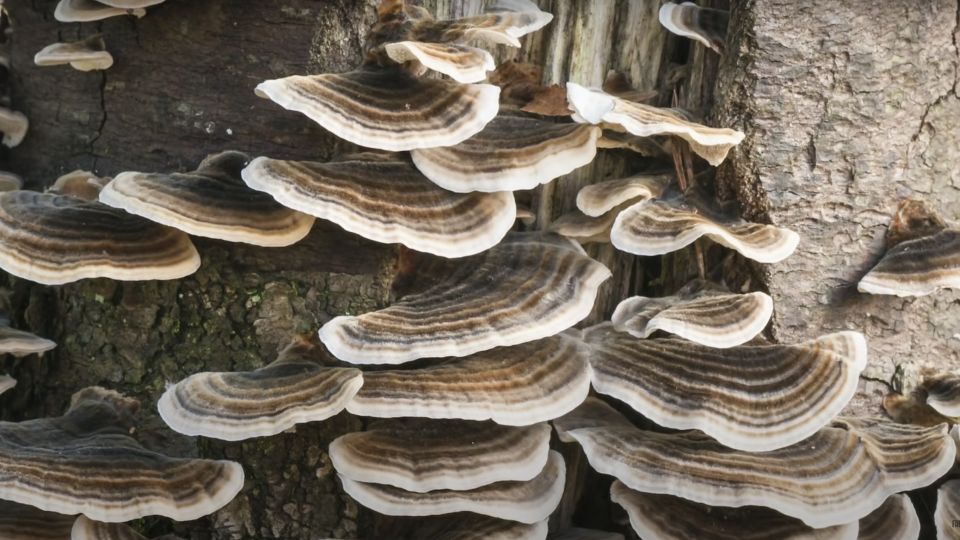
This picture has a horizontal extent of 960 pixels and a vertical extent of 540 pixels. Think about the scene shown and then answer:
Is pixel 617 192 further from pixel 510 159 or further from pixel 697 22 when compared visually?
pixel 697 22

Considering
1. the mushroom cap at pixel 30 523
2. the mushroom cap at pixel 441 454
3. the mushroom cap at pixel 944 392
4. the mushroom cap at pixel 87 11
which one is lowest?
the mushroom cap at pixel 30 523

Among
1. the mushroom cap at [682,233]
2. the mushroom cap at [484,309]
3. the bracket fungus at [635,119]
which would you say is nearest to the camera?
the mushroom cap at [484,309]

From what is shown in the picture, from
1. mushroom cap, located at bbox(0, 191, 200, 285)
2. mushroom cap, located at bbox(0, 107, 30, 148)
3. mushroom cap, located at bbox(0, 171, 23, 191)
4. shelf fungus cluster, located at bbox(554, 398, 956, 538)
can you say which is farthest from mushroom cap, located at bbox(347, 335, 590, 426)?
mushroom cap, located at bbox(0, 107, 30, 148)

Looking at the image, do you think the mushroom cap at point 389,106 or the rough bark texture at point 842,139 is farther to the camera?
the rough bark texture at point 842,139

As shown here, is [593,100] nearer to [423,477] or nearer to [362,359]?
[362,359]

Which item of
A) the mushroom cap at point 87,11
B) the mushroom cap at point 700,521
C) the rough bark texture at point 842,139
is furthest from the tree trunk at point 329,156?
the mushroom cap at point 700,521

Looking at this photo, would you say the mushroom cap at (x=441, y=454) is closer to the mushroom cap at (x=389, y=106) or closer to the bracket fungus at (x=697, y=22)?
the mushroom cap at (x=389, y=106)

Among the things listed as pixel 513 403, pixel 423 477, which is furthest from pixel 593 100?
pixel 423 477

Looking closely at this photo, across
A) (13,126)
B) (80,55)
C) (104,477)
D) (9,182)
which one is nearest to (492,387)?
(104,477)
